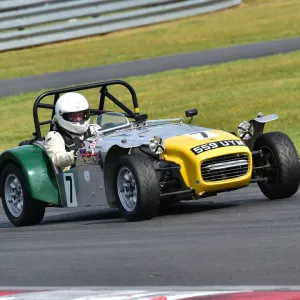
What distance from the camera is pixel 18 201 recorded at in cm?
1109

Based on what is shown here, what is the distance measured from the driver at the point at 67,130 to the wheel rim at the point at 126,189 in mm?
964

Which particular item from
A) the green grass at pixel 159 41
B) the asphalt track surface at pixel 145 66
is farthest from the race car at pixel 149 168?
the green grass at pixel 159 41

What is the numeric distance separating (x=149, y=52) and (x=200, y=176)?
15.2 meters

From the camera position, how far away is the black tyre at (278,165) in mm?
9805

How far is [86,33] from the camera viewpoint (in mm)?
27250

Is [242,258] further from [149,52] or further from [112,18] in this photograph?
[112,18]

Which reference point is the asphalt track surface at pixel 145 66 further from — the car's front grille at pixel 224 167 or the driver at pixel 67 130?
the car's front grille at pixel 224 167

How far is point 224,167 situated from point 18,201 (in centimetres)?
264

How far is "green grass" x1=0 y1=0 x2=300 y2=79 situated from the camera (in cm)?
2416

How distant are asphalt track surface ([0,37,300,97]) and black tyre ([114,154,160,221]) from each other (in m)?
11.8

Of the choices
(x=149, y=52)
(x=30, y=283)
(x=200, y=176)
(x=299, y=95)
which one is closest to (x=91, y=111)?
(x=200, y=176)

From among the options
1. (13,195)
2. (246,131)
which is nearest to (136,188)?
(246,131)

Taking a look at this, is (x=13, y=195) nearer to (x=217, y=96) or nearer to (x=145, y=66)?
(x=217, y=96)

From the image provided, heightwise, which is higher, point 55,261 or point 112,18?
point 112,18
